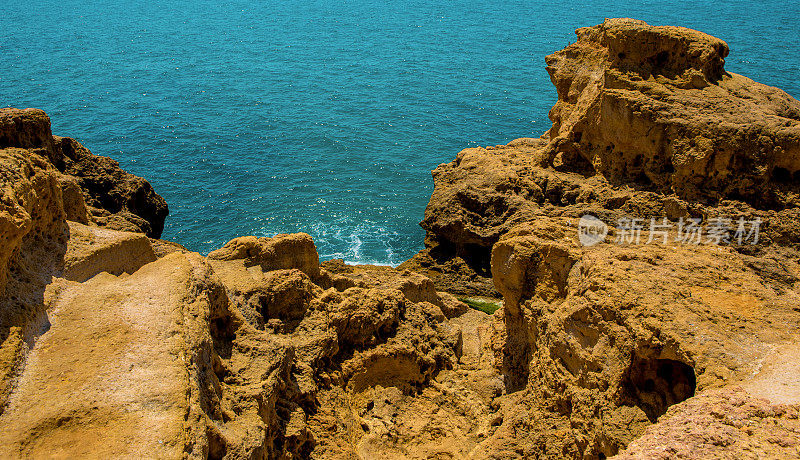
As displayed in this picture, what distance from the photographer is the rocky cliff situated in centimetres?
950

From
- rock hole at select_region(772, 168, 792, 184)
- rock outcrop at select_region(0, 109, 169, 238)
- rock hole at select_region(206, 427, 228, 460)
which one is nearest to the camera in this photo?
rock hole at select_region(206, 427, 228, 460)

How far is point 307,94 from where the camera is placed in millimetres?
59375

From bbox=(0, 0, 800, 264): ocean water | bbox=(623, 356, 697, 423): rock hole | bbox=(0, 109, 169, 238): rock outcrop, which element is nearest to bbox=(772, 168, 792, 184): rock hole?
bbox=(623, 356, 697, 423): rock hole

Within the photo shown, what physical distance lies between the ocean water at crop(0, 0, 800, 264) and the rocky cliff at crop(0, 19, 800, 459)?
56.9ft

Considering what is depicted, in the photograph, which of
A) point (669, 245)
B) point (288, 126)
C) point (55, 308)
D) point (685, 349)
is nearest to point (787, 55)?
point (288, 126)

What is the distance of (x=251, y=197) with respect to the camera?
40.5 m

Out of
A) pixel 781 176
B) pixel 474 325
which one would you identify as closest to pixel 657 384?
pixel 474 325

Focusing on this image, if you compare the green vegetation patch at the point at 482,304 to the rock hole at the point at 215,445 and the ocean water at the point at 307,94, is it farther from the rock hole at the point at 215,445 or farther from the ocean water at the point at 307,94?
the rock hole at the point at 215,445

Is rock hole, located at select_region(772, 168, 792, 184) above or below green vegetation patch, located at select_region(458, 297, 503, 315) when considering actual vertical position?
above

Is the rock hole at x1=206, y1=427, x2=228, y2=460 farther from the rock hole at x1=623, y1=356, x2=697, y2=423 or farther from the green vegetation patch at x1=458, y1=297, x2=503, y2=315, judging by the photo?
the green vegetation patch at x1=458, y1=297, x2=503, y2=315

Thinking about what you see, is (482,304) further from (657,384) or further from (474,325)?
(657,384)

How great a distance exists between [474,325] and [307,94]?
1750 inches

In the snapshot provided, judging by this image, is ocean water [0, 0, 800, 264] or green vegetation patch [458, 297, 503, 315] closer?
green vegetation patch [458, 297, 503, 315]

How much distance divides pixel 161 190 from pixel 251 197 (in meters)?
5.85
